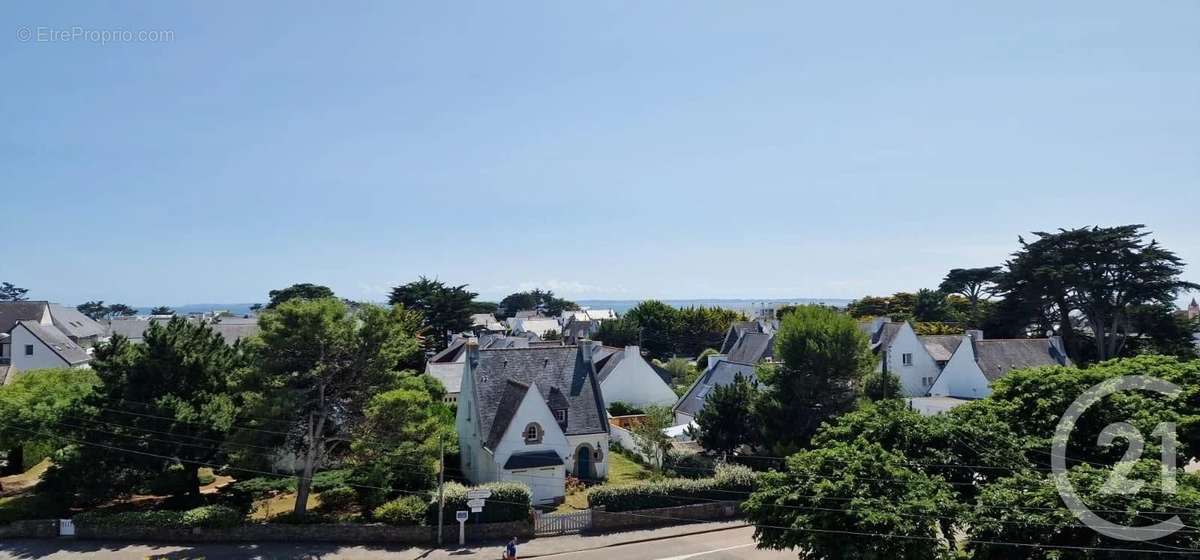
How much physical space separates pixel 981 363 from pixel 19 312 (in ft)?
328

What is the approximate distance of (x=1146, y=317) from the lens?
202 feet

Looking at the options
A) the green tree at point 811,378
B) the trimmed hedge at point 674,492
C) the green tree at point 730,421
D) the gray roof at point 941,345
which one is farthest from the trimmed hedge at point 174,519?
the gray roof at point 941,345

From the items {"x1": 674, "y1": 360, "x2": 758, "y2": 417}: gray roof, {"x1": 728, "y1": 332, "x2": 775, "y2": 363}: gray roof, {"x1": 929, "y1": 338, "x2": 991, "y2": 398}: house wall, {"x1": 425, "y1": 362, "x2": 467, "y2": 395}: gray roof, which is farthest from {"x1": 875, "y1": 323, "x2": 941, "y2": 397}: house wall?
{"x1": 425, "y1": 362, "x2": 467, "y2": 395}: gray roof

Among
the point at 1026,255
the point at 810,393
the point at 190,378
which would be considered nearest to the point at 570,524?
the point at 810,393

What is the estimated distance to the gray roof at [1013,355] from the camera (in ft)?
181

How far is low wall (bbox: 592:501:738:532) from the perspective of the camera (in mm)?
31312

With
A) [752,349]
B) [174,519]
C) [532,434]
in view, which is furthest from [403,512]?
[752,349]

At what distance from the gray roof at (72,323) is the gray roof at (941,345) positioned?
94.2 meters

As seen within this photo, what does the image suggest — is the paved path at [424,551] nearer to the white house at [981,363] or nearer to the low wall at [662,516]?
the low wall at [662,516]

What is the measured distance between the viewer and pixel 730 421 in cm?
3831

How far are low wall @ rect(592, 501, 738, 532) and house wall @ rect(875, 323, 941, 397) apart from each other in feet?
92.8

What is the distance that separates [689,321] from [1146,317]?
5317cm

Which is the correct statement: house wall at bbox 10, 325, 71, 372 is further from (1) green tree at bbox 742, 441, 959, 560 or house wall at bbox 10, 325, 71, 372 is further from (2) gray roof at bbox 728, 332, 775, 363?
(1) green tree at bbox 742, 441, 959, 560

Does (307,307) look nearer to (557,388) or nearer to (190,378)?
(190,378)
